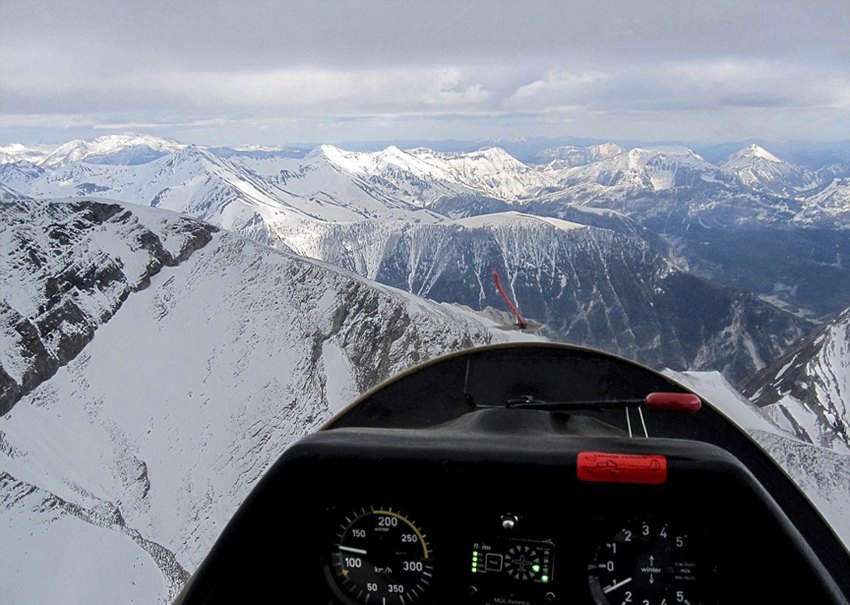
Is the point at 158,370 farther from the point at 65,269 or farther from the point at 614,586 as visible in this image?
the point at 614,586

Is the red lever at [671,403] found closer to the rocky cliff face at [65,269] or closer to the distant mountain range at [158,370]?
the distant mountain range at [158,370]

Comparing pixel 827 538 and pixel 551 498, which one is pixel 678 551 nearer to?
pixel 551 498

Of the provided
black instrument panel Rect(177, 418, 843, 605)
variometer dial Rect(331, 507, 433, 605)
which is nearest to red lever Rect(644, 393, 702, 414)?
black instrument panel Rect(177, 418, 843, 605)

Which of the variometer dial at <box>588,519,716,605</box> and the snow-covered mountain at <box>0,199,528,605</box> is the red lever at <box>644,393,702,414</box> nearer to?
the variometer dial at <box>588,519,716,605</box>

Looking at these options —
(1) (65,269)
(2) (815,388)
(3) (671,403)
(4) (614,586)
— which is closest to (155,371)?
(1) (65,269)

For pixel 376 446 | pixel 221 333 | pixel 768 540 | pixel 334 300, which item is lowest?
pixel 221 333

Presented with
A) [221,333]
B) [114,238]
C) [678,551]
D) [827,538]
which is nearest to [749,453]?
[827,538]

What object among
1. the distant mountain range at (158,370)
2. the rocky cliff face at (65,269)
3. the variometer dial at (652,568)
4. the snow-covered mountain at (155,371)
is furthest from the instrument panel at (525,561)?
the rocky cliff face at (65,269)
